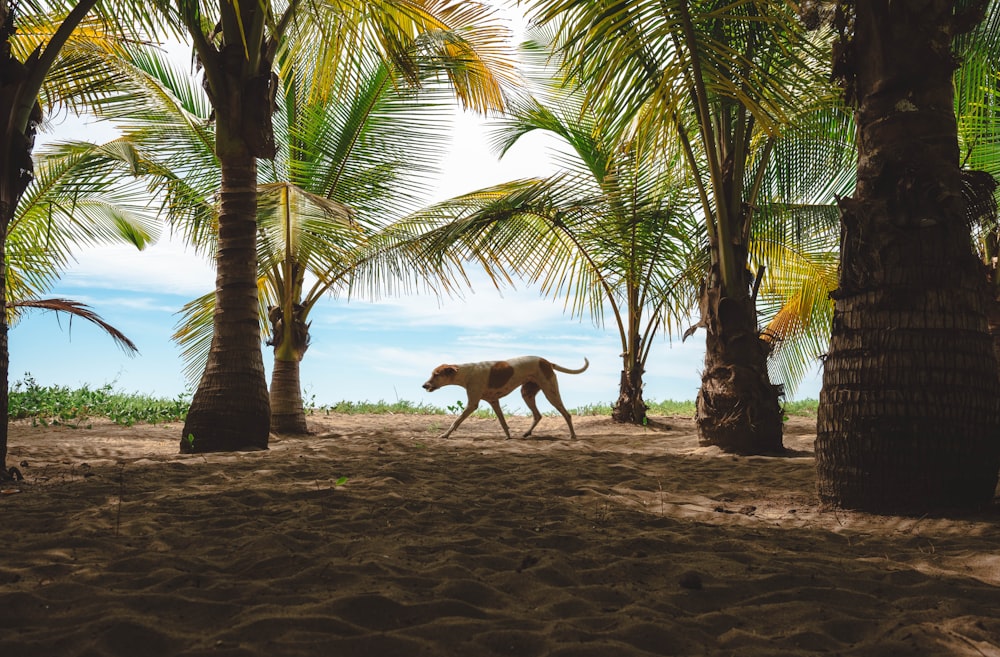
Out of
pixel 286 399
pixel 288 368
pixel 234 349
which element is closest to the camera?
pixel 234 349

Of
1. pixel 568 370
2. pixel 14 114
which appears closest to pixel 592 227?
pixel 568 370

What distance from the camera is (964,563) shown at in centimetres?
319

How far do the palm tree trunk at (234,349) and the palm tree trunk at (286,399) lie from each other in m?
2.01

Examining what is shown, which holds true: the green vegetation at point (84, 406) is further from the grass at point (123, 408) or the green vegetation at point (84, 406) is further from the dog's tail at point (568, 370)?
the dog's tail at point (568, 370)

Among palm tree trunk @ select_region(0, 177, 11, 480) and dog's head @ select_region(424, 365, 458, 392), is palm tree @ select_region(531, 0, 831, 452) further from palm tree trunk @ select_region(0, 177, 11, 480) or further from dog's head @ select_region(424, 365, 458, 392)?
palm tree trunk @ select_region(0, 177, 11, 480)

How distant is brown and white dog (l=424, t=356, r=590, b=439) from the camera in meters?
8.24

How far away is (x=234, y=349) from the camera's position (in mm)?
7062

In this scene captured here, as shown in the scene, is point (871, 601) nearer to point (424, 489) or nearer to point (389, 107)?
point (424, 489)

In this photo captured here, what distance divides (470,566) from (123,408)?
10802 millimetres

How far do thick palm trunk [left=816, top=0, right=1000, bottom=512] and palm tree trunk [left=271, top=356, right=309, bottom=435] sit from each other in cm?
669

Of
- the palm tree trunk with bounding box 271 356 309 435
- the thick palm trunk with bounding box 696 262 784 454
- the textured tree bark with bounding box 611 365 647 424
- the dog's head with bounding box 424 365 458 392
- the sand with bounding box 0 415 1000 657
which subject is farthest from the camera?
the textured tree bark with bounding box 611 365 647 424

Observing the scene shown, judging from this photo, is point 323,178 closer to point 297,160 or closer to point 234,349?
point 297,160

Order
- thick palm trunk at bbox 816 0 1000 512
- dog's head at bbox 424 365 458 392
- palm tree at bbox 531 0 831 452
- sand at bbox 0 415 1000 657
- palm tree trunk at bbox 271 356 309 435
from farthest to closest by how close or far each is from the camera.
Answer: palm tree trunk at bbox 271 356 309 435
dog's head at bbox 424 365 458 392
palm tree at bbox 531 0 831 452
thick palm trunk at bbox 816 0 1000 512
sand at bbox 0 415 1000 657

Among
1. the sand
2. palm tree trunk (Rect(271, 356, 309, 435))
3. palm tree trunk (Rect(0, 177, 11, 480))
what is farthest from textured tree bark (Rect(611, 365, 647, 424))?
palm tree trunk (Rect(0, 177, 11, 480))
